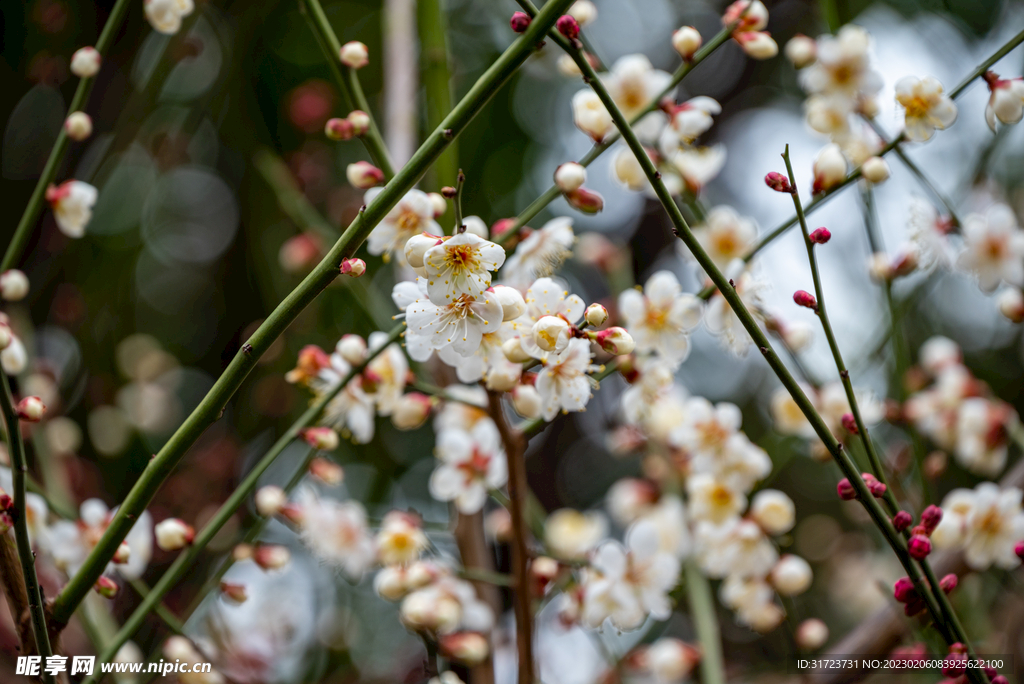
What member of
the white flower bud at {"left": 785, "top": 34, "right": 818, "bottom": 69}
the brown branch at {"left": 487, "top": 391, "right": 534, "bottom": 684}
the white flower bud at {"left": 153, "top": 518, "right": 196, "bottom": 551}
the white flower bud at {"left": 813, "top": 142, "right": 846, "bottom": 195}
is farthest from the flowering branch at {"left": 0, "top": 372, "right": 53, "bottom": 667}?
the white flower bud at {"left": 785, "top": 34, "right": 818, "bottom": 69}

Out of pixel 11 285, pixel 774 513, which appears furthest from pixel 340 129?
pixel 774 513

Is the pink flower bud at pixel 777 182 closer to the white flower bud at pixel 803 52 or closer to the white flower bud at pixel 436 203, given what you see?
the white flower bud at pixel 436 203

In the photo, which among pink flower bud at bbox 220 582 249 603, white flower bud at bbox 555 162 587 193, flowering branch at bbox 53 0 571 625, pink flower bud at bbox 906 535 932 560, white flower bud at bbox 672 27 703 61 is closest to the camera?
flowering branch at bbox 53 0 571 625

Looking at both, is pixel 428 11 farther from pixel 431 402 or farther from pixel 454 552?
pixel 454 552

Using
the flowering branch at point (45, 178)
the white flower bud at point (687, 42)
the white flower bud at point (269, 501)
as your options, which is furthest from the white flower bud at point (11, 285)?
the white flower bud at point (687, 42)

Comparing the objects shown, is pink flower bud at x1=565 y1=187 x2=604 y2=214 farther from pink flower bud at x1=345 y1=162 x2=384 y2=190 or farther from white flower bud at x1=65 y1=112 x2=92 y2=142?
white flower bud at x1=65 y1=112 x2=92 y2=142

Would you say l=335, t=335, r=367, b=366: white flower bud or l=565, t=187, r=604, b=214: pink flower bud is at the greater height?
l=565, t=187, r=604, b=214: pink flower bud
